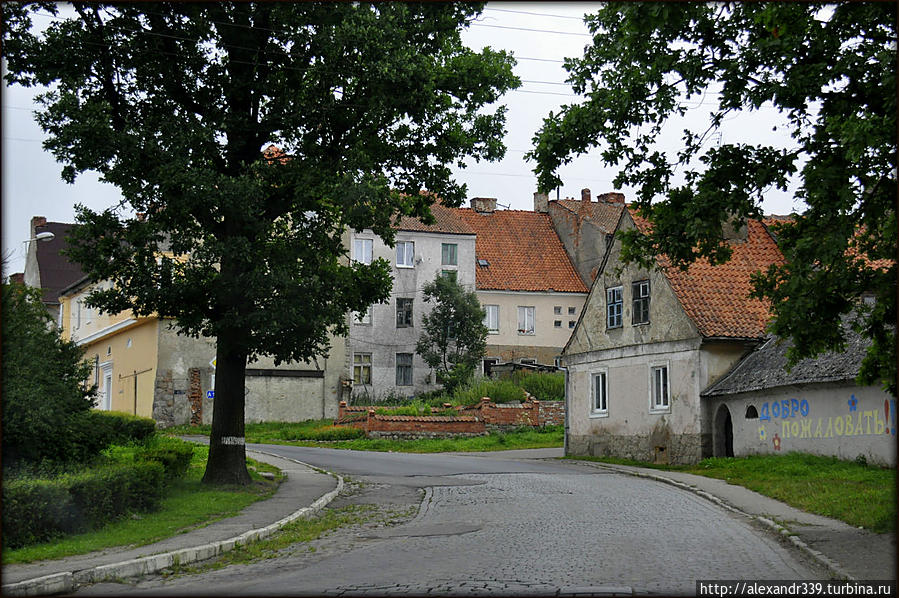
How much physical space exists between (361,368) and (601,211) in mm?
22035

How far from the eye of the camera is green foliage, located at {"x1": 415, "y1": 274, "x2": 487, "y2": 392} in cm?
5444

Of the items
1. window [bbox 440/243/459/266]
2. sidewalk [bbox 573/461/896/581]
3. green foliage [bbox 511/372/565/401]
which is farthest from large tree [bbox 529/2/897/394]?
window [bbox 440/243/459/266]

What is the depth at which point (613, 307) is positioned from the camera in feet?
114

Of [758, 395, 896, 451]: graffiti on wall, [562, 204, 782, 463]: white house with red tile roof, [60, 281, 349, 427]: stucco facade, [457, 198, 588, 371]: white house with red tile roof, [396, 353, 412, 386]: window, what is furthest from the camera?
[457, 198, 588, 371]: white house with red tile roof

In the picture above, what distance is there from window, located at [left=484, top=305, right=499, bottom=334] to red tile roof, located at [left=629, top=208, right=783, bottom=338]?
25842mm

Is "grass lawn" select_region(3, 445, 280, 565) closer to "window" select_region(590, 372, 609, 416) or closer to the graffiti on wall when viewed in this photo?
the graffiti on wall

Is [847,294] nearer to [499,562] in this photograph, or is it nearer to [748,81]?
[748,81]

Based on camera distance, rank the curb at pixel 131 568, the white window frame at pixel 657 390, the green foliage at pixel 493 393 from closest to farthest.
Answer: the curb at pixel 131 568, the white window frame at pixel 657 390, the green foliage at pixel 493 393

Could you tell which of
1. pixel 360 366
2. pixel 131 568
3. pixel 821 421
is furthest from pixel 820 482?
pixel 360 366

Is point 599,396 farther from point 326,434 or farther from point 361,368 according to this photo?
point 361,368

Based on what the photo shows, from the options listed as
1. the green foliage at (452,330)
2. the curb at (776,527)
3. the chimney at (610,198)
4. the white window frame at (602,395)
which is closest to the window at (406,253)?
the green foliage at (452,330)

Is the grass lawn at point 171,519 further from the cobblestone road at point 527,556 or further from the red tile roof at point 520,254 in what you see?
the red tile roof at point 520,254

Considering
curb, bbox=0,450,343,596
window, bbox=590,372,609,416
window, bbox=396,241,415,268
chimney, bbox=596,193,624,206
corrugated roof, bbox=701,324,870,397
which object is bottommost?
curb, bbox=0,450,343,596

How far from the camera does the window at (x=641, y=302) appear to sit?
33219 mm
